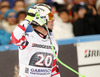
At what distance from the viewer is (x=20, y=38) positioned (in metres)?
2.55

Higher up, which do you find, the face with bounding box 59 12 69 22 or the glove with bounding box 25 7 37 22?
the glove with bounding box 25 7 37 22

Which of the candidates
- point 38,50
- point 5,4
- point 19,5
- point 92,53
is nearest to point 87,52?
point 92,53

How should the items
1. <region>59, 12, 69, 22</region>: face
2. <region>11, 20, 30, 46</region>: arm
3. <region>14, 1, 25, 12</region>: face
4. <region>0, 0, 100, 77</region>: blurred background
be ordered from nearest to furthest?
<region>11, 20, 30, 46</region>: arm, <region>0, 0, 100, 77</region>: blurred background, <region>59, 12, 69, 22</region>: face, <region>14, 1, 25, 12</region>: face

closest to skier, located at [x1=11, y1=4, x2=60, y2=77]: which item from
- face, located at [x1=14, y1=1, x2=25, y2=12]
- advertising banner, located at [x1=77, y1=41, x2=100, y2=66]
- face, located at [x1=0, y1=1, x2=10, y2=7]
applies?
advertising banner, located at [x1=77, y1=41, x2=100, y2=66]

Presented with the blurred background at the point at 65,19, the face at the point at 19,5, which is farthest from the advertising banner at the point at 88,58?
the face at the point at 19,5

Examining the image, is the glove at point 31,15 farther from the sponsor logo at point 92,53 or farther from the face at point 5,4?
the face at point 5,4

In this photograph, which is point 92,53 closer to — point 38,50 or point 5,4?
point 38,50

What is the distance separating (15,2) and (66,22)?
152cm

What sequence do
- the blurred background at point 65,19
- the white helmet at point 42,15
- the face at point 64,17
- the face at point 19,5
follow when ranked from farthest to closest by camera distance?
the face at point 19,5 < the face at point 64,17 < the blurred background at point 65,19 < the white helmet at point 42,15

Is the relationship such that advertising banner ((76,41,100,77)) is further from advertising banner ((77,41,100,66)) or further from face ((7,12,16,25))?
face ((7,12,16,25))

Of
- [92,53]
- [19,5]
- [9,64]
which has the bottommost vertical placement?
[9,64]

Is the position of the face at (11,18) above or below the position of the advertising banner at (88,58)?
above

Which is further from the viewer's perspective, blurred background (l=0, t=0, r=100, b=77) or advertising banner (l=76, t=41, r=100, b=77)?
blurred background (l=0, t=0, r=100, b=77)

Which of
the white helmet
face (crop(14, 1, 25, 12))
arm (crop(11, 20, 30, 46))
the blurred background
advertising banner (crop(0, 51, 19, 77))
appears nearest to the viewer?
arm (crop(11, 20, 30, 46))
